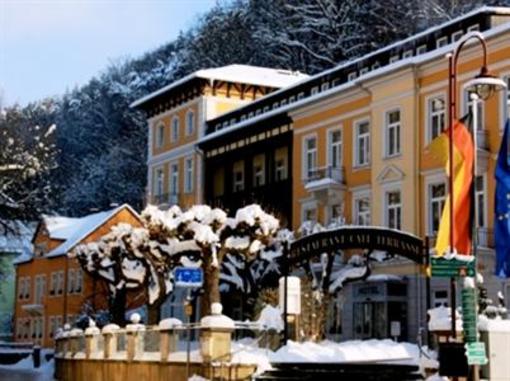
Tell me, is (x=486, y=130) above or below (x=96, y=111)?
below

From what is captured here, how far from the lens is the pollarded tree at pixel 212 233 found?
34125 mm

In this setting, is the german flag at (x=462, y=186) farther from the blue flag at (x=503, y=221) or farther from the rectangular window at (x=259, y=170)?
the rectangular window at (x=259, y=170)

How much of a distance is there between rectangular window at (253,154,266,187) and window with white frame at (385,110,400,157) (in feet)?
36.1

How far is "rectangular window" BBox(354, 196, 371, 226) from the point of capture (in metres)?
44.0

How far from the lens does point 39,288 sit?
246 feet

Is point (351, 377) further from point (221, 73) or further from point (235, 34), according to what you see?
point (235, 34)

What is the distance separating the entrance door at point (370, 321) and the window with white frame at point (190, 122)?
20.1 meters

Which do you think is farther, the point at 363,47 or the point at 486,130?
the point at 363,47

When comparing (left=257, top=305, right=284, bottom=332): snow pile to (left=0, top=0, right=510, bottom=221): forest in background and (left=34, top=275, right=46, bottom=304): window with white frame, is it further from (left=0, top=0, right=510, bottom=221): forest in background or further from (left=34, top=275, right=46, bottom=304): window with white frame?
(left=34, top=275, right=46, bottom=304): window with white frame

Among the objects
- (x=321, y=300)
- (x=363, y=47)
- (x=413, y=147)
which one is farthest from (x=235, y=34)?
(x=321, y=300)

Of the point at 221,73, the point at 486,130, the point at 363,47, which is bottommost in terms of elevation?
the point at 486,130

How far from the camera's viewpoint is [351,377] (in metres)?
22.5

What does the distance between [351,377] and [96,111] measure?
82.0 metres

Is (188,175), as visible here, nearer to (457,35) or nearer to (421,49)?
(421,49)
